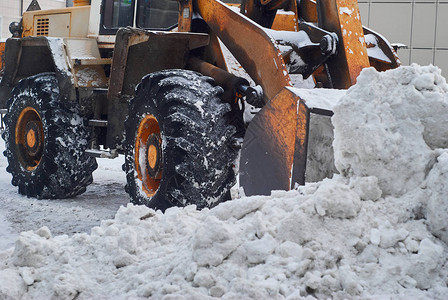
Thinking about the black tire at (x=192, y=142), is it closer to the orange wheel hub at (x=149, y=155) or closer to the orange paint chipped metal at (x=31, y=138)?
the orange wheel hub at (x=149, y=155)

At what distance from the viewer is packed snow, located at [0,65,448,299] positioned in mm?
2805

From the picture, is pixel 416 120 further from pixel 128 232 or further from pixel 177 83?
pixel 177 83

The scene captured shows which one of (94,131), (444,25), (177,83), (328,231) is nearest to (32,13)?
(94,131)

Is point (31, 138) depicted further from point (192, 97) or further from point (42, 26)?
point (192, 97)

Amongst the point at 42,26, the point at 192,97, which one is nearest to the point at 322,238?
the point at 192,97

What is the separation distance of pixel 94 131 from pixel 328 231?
428 centimetres

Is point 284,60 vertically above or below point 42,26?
below

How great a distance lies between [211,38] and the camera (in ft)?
19.0

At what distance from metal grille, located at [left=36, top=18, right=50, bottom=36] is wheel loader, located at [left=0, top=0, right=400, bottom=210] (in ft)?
2.71

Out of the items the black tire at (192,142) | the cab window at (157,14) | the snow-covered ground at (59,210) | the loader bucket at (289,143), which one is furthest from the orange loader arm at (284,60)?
the snow-covered ground at (59,210)

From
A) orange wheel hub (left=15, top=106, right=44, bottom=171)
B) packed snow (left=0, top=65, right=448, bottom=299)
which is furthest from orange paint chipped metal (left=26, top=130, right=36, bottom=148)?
packed snow (left=0, top=65, right=448, bottom=299)

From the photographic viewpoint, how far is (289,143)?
4.35 meters

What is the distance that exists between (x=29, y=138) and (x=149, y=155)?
233 cm

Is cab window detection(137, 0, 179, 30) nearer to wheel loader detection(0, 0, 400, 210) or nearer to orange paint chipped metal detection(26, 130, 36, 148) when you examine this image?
wheel loader detection(0, 0, 400, 210)
